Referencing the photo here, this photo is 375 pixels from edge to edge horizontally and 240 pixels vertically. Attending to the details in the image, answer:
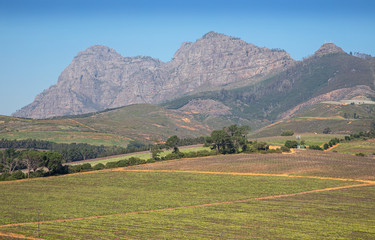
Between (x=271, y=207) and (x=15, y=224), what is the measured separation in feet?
155

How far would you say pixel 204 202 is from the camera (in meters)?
106

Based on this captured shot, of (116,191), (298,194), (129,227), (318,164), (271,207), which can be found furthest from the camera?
(318,164)

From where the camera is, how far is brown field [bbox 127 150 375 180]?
14762 centimetres

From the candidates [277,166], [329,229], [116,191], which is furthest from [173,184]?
[329,229]

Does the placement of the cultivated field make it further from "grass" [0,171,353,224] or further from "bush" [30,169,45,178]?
"bush" [30,169,45,178]

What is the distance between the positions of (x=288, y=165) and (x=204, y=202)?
63.2 m

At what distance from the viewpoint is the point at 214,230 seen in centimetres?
7681

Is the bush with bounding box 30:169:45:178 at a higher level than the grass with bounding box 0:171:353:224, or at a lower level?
higher

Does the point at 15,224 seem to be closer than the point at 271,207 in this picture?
Yes

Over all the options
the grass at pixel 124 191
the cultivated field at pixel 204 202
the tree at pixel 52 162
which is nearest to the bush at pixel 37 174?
the tree at pixel 52 162

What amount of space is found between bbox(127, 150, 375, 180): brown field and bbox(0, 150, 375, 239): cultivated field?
313mm

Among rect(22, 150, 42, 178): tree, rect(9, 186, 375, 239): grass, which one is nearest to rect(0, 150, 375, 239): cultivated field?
rect(9, 186, 375, 239): grass

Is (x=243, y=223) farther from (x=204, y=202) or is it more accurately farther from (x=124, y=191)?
(x=124, y=191)

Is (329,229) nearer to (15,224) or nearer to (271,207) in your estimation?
(271,207)
